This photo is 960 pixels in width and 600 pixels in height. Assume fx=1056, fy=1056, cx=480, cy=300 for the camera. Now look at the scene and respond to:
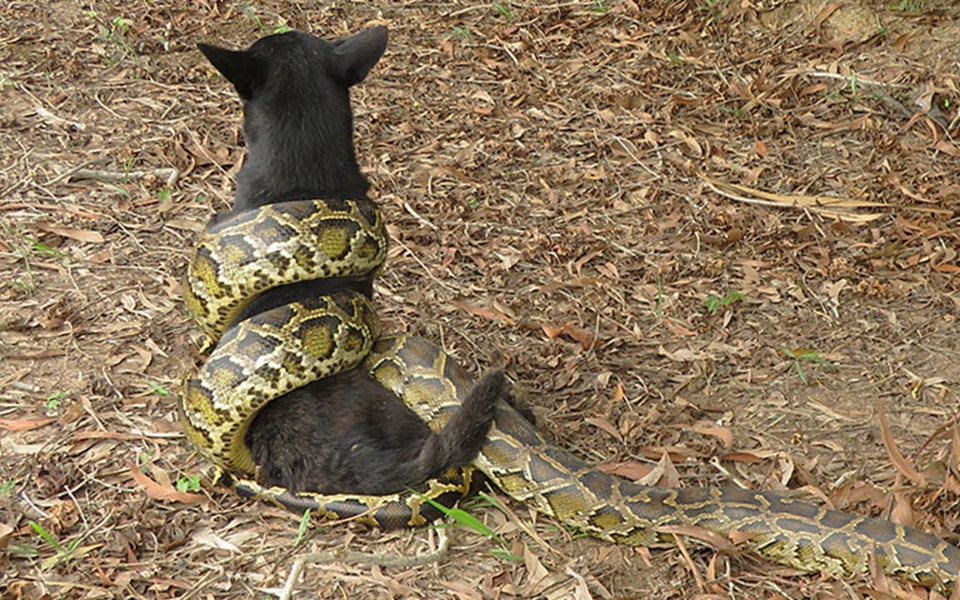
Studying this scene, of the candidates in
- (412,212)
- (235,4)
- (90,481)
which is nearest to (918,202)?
(412,212)

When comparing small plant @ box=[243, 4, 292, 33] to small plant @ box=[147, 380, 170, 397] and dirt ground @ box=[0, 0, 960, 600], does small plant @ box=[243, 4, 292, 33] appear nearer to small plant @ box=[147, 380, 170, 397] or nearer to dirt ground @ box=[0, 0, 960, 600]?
dirt ground @ box=[0, 0, 960, 600]

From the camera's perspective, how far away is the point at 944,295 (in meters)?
6.31

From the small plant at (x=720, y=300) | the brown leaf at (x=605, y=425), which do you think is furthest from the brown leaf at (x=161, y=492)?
the small plant at (x=720, y=300)

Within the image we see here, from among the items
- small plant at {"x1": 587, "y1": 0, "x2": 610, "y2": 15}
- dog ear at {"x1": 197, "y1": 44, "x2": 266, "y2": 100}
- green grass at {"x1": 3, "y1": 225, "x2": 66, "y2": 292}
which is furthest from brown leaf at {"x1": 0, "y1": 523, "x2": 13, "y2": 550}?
small plant at {"x1": 587, "y1": 0, "x2": 610, "y2": 15}

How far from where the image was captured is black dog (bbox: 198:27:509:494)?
4.91m

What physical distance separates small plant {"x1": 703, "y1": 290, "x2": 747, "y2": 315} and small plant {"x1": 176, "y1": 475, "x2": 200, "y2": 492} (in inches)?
124

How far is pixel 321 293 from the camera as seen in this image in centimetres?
532

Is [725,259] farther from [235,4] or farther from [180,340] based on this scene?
[235,4]

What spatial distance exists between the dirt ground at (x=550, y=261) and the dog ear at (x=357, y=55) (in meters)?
1.58

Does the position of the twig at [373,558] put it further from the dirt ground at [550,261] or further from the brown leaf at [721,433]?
the brown leaf at [721,433]

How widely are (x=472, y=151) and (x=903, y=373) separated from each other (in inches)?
140

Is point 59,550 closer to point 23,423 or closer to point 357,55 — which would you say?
point 23,423

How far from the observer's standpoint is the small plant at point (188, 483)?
5.05 m

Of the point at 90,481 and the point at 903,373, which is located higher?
the point at 90,481
